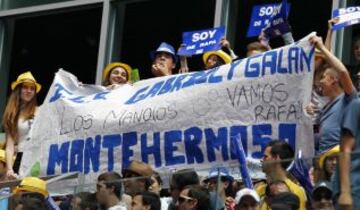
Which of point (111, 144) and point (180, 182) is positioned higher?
point (111, 144)

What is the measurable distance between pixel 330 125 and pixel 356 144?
0.87m

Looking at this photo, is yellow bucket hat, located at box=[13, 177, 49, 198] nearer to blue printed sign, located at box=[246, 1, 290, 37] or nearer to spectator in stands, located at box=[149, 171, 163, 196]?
spectator in stands, located at box=[149, 171, 163, 196]

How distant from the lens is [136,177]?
1168cm

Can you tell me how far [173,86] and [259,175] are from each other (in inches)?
99.3

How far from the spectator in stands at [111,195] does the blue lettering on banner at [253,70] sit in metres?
1.88

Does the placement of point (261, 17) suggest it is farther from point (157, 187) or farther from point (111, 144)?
point (157, 187)

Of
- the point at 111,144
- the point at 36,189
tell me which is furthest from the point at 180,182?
the point at 111,144

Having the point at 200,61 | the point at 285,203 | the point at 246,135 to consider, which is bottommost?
the point at 285,203

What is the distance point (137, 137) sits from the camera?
43.8 feet

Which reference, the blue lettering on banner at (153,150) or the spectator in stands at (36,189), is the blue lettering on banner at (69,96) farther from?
the spectator in stands at (36,189)

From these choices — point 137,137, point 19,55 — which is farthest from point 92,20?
point 137,137

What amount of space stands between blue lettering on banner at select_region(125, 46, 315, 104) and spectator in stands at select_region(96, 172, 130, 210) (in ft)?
6.16

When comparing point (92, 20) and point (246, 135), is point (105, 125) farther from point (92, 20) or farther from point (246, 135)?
point (92, 20)

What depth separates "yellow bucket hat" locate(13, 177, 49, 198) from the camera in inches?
481
